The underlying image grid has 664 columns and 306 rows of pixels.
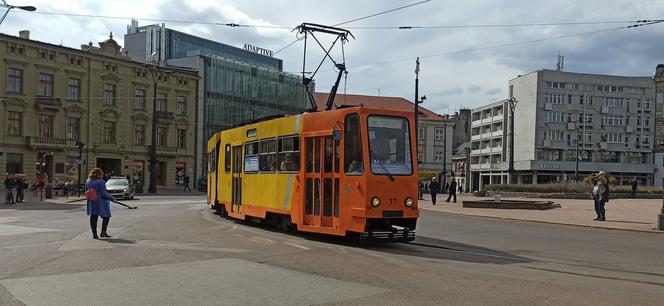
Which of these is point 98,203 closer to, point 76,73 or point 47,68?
point 47,68

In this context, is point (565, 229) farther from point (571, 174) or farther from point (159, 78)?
point (571, 174)

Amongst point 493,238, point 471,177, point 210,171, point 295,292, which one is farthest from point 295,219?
point 471,177

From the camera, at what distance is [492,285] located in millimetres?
8594

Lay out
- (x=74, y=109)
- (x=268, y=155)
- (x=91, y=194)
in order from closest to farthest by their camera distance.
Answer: (x=91, y=194), (x=268, y=155), (x=74, y=109)

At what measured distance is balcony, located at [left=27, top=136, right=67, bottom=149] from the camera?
176ft

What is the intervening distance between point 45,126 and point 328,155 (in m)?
49.4

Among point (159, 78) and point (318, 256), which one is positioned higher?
point (159, 78)

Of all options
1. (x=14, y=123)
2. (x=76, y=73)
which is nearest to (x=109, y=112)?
(x=76, y=73)

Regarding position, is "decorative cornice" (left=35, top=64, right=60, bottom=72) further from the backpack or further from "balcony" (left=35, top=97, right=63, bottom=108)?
the backpack

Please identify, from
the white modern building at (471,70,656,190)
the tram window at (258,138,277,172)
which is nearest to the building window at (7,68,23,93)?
the tram window at (258,138,277,172)

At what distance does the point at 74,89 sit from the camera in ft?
190

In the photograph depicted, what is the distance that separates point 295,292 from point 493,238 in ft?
32.9

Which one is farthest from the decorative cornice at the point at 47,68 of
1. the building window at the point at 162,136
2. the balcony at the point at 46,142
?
the building window at the point at 162,136

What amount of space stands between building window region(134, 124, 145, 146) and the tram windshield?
55078mm
